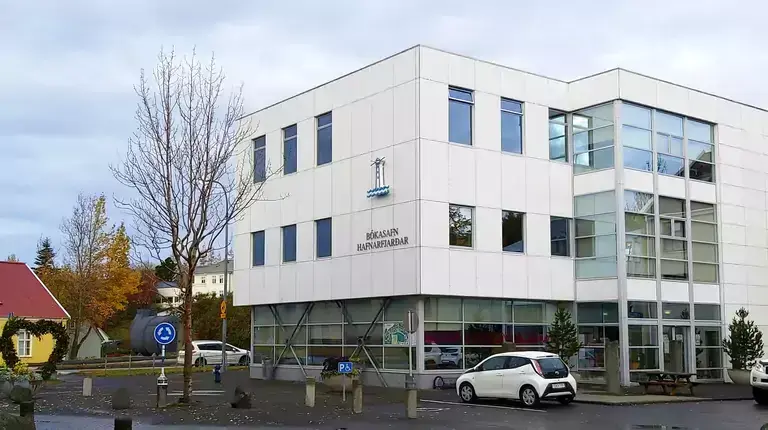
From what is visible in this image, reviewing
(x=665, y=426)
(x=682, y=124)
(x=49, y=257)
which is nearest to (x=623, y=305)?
(x=682, y=124)

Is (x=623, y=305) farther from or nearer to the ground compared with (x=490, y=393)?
farther from the ground

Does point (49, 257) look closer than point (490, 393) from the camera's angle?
No

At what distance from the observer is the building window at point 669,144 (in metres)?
34.9

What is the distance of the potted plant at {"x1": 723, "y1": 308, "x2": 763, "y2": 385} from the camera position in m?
34.8

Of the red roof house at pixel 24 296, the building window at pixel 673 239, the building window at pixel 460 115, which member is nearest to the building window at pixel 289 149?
the building window at pixel 460 115

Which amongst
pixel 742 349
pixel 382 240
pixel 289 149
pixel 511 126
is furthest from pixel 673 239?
pixel 289 149

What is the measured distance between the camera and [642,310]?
33.2m

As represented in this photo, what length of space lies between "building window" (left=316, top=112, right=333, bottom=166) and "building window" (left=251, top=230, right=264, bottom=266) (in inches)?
216

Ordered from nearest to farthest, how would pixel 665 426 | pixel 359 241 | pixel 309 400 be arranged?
pixel 665 426 → pixel 309 400 → pixel 359 241

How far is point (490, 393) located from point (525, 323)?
8.81 metres

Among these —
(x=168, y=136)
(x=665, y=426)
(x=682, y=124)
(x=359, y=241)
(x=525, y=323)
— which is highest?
(x=682, y=124)

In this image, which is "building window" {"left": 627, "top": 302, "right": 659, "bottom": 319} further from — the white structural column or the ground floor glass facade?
the white structural column

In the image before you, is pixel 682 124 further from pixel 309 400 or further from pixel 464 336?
pixel 309 400

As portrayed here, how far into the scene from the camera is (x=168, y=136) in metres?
24.2
